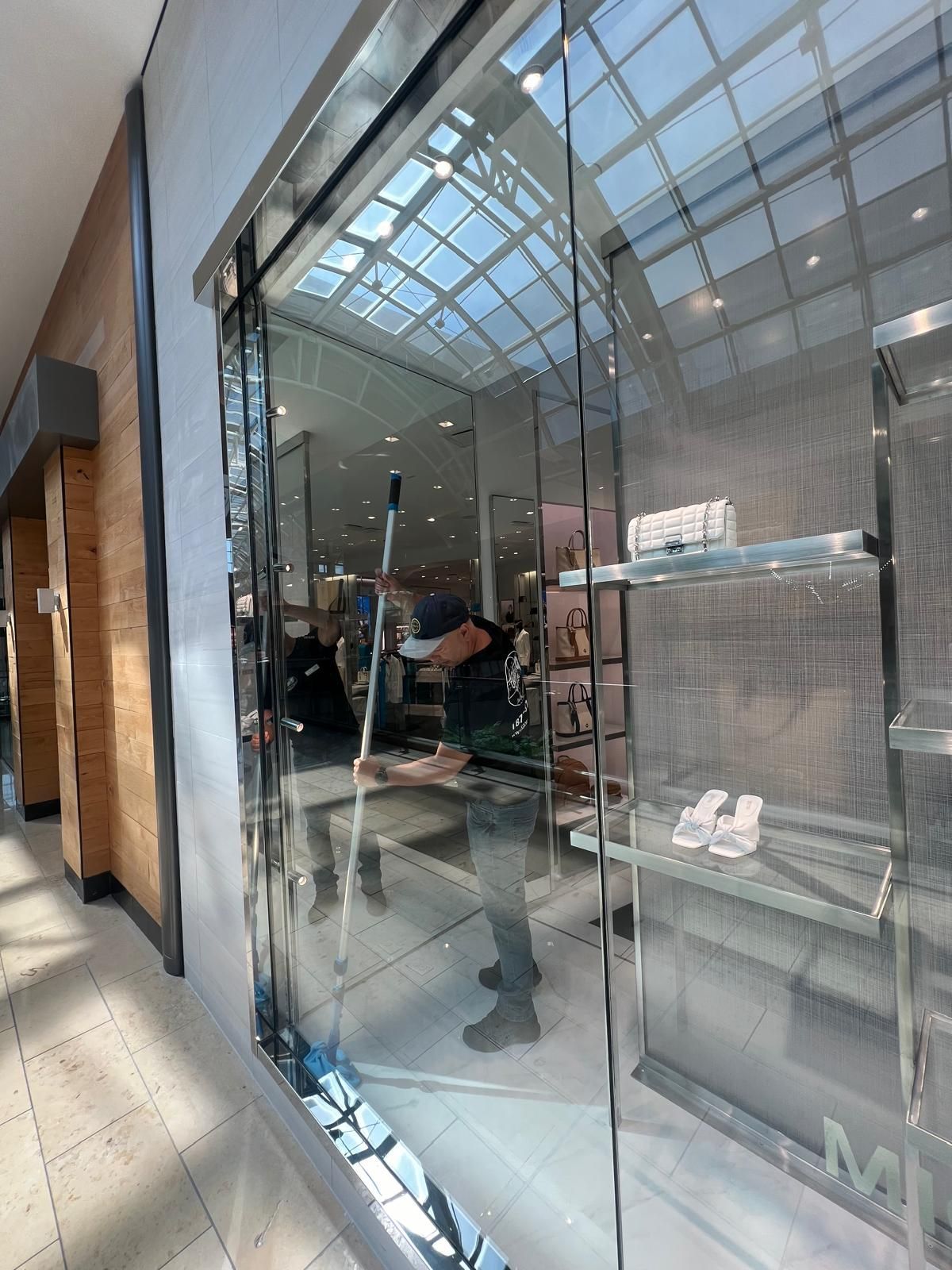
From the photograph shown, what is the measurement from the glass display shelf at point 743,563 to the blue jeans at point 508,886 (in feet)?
1.52

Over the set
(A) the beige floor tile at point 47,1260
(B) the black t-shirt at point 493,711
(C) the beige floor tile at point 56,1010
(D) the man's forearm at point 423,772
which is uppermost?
(B) the black t-shirt at point 493,711

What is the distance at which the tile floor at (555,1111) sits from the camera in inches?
40.7

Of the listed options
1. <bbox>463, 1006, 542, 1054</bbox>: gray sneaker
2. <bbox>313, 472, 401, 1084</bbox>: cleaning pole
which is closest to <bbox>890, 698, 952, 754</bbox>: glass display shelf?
<bbox>463, 1006, 542, 1054</bbox>: gray sneaker

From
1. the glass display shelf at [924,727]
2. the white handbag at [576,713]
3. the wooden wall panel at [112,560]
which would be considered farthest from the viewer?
the wooden wall panel at [112,560]

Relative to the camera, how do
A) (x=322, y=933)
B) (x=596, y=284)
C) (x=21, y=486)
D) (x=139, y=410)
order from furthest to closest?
(x=21, y=486), (x=139, y=410), (x=322, y=933), (x=596, y=284)

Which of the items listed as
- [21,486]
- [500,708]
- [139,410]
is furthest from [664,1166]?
[21,486]

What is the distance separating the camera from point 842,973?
3.58 ft

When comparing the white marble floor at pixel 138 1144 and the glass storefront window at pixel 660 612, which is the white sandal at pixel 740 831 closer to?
the glass storefront window at pixel 660 612

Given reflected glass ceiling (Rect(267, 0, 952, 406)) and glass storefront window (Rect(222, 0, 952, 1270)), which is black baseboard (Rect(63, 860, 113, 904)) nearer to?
glass storefront window (Rect(222, 0, 952, 1270))

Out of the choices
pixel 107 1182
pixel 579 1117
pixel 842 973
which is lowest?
pixel 107 1182

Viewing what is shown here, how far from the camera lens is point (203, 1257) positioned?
1.34 m

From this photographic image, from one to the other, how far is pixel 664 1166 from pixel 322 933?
106 cm

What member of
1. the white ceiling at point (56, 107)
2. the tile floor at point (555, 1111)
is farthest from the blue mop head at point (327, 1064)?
the white ceiling at point (56, 107)

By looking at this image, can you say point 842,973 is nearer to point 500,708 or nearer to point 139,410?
point 500,708
